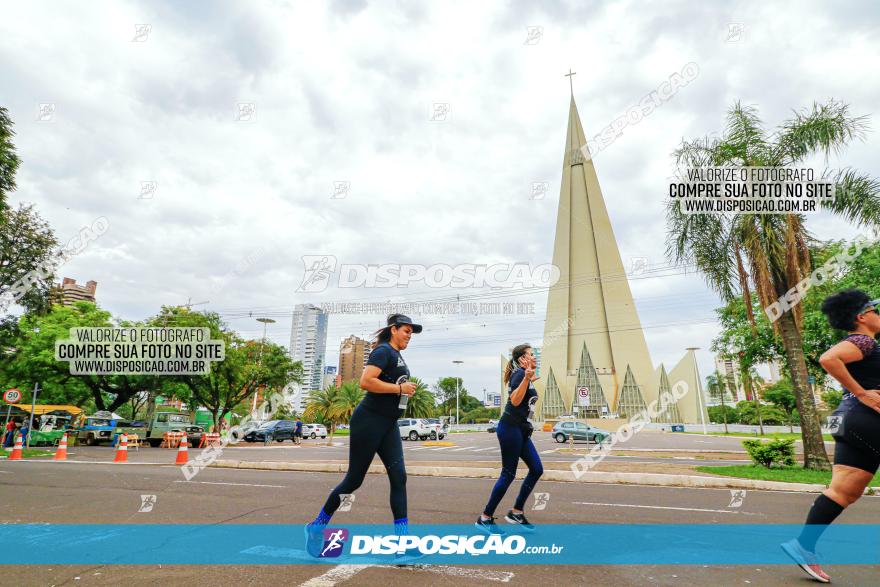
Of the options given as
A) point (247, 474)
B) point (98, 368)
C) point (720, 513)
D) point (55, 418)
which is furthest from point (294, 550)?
point (55, 418)

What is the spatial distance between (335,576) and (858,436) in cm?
376

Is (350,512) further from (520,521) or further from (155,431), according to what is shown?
(155,431)

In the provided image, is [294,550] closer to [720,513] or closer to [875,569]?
[875,569]

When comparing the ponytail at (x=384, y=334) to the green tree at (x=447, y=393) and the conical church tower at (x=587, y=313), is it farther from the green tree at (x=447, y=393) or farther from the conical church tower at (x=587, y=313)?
the green tree at (x=447, y=393)

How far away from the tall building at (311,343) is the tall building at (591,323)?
6790cm

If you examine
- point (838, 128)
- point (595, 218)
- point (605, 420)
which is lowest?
point (605, 420)

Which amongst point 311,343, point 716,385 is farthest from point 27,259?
point 311,343

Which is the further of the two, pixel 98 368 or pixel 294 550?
pixel 98 368

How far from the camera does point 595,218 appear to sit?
71938 mm

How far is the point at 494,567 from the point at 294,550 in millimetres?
1727

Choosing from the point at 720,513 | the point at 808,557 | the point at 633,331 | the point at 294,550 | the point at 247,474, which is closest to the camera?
the point at 808,557

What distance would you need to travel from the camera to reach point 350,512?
18.7 feet

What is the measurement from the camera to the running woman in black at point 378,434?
12.0 ft

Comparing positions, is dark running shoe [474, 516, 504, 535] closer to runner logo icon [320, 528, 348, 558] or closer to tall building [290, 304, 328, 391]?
runner logo icon [320, 528, 348, 558]
